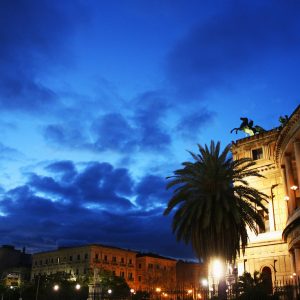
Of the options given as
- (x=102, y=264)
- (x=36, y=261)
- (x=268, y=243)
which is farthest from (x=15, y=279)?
(x=268, y=243)

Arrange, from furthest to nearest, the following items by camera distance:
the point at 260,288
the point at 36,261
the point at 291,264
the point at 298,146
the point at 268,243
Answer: the point at 36,261 < the point at 268,243 < the point at 291,264 < the point at 298,146 < the point at 260,288

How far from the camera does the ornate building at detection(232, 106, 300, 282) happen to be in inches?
1734

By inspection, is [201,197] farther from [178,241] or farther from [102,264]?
[102,264]

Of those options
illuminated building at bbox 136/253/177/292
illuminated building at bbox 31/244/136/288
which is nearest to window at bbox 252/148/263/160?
illuminated building at bbox 31/244/136/288

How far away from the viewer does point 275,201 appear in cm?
4966

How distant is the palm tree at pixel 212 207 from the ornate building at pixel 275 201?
23.5ft

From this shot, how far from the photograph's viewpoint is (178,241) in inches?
1484

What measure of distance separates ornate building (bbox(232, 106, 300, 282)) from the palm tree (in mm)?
7178

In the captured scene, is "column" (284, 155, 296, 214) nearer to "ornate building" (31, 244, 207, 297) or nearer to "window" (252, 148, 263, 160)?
"window" (252, 148, 263, 160)

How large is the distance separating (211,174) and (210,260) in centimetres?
690

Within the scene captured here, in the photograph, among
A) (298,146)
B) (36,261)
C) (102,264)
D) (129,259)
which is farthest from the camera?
(36,261)

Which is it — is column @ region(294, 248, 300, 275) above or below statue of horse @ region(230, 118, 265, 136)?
below

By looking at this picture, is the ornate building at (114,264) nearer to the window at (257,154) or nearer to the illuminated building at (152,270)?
the illuminated building at (152,270)

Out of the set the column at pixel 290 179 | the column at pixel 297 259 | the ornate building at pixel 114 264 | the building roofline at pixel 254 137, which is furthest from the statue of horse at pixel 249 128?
the ornate building at pixel 114 264
